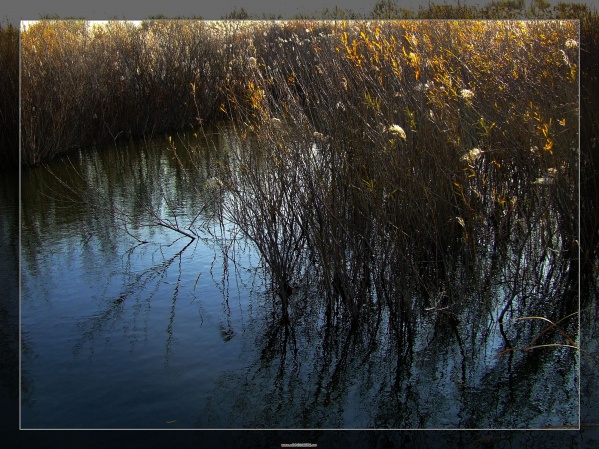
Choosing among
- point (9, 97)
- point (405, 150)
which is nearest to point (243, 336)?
point (405, 150)

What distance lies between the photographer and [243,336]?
3.75 m

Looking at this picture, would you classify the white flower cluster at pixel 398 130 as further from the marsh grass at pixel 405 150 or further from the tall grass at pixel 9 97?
the tall grass at pixel 9 97

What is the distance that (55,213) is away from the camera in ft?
13.9

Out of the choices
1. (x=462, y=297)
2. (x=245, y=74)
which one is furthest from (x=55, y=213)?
(x=462, y=297)

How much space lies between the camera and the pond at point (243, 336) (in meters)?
3.28

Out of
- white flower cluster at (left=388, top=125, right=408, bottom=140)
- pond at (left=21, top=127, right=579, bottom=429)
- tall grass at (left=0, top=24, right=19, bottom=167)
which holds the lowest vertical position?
pond at (left=21, top=127, right=579, bottom=429)

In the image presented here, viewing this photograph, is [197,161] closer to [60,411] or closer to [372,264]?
[372,264]

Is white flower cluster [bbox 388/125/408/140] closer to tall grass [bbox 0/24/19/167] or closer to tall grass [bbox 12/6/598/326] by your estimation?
tall grass [bbox 12/6/598/326]

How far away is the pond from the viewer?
3.28m

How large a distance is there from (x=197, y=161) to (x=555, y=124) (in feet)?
6.99

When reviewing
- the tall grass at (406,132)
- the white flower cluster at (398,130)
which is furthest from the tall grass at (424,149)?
the white flower cluster at (398,130)

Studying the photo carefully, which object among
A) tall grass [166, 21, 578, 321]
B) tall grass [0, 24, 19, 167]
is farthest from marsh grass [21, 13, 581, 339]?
tall grass [0, 24, 19, 167]

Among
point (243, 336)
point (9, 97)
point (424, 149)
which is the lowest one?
point (243, 336)

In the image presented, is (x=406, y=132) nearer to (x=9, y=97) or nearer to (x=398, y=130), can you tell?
(x=398, y=130)
